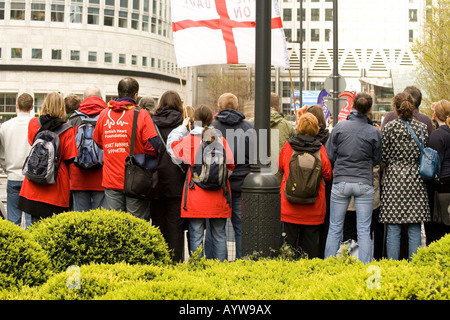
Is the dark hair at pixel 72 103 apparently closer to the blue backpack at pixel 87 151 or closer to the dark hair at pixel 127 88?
the blue backpack at pixel 87 151

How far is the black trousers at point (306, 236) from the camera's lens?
780 cm

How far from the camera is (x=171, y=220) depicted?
7.95 meters

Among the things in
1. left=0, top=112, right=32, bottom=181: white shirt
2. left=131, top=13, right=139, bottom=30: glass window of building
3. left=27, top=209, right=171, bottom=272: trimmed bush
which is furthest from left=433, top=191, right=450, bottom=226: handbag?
left=131, top=13, right=139, bottom=30: glass window of building

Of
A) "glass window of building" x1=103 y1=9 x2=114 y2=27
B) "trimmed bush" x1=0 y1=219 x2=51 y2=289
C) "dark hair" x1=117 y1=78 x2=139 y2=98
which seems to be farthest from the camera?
"glass window of building" x1=103 y1=9 x2=114 y2=27

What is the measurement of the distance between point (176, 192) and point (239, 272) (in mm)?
3246

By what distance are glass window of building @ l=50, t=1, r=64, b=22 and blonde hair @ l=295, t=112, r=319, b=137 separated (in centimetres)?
7408

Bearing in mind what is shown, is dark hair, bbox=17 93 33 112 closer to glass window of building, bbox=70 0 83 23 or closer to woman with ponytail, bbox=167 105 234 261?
woman with ponytail, bbox=167 105 234 261

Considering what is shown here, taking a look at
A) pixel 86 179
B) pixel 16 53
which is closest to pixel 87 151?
pixel 86 179

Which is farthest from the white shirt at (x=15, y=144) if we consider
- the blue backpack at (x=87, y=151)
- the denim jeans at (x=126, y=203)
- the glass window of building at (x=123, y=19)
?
the glass window of building at (x=123, y=19)

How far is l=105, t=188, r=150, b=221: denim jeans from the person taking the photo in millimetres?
7523

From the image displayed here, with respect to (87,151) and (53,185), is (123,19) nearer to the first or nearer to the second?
(87,151)

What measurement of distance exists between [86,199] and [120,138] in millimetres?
1250
